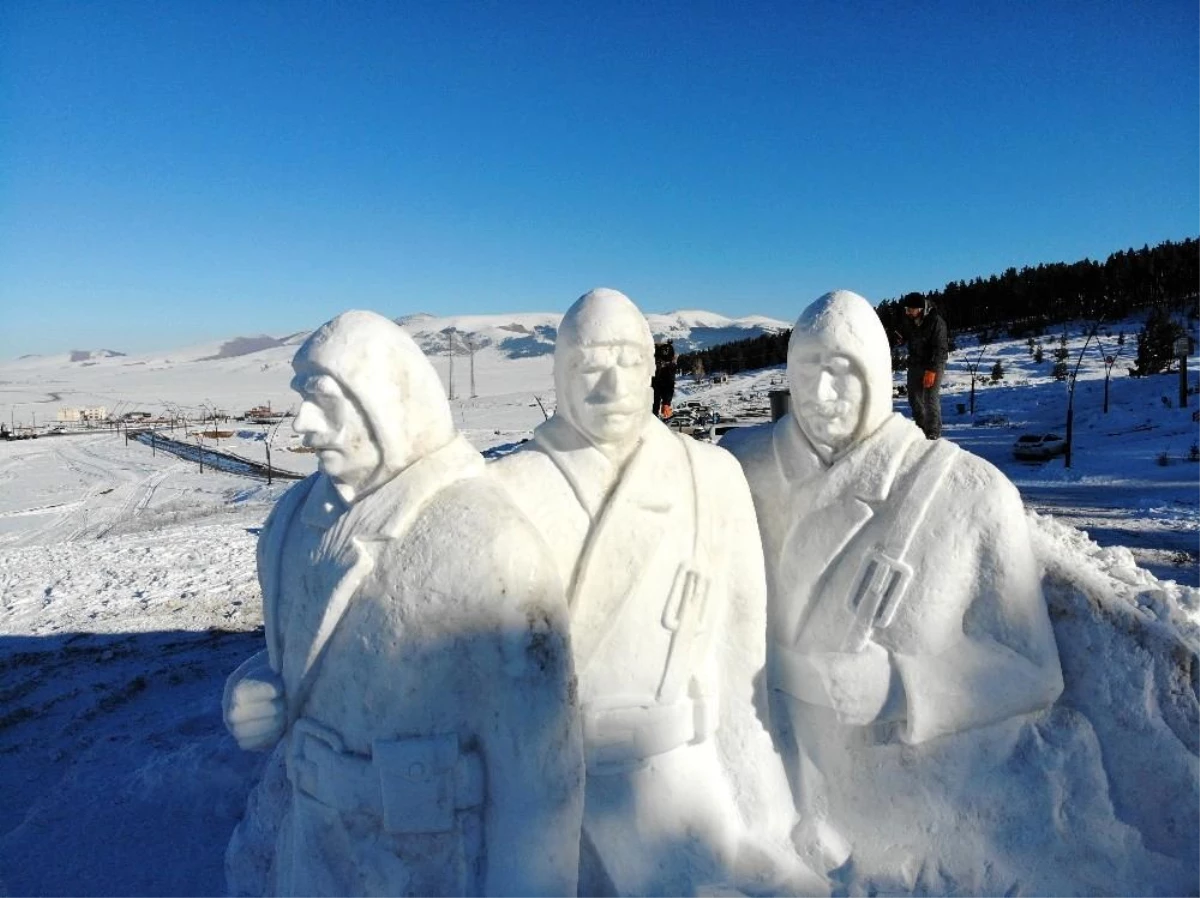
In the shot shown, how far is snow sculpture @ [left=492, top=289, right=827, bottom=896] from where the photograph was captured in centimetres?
239

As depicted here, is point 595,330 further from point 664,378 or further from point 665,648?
point 664,378

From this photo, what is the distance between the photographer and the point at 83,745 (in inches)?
183

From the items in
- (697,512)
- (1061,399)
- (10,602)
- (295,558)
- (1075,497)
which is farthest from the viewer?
(1061,399)

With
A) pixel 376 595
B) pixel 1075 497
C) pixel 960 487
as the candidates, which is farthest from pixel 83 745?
pixel 1075 497

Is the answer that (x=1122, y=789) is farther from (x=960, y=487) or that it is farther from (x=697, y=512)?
(x=697, y=512)

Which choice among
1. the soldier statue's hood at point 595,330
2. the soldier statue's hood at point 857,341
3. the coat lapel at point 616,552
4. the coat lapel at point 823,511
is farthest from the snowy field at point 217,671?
the soldier statue's hood at point 595,330

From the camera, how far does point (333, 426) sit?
2.21m

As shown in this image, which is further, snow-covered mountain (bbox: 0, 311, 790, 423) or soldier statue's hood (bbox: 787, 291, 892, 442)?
snow-covered mountain (bbox: 0, 311, 790, 423)

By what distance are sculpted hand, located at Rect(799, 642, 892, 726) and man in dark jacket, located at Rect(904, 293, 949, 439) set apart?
7.36ft

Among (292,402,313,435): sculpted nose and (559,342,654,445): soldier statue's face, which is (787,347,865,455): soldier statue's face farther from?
(292,402,313,435): sculpted nose

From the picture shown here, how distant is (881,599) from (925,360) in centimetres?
238

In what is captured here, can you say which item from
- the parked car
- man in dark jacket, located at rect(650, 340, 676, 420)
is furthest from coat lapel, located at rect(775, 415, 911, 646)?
the parked car

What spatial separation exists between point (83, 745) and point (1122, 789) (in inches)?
213

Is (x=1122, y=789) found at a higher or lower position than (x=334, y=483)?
lower
